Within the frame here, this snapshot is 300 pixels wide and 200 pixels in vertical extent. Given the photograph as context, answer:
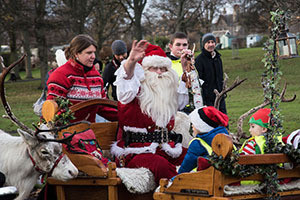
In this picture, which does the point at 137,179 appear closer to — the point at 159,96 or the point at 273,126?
the point at 159,96

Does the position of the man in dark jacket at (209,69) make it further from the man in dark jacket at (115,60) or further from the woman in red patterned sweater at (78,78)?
the woman in red patterned sweater at (78,78)

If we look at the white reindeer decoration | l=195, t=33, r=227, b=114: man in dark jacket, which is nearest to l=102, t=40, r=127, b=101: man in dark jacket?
l=195, t=33, r=227, b=114: man in dark jacket

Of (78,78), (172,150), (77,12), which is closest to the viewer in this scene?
(172,150)

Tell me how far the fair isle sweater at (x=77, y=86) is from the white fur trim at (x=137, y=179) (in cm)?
86

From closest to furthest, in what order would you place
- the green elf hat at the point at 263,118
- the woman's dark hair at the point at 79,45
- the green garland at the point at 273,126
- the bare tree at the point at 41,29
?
1. the green garland at the point at 273,126
2. the green elf hat at the point at 263,118
3. the woman's dark hair at the point at 79,45
4. the bare tree at the point at 41,29

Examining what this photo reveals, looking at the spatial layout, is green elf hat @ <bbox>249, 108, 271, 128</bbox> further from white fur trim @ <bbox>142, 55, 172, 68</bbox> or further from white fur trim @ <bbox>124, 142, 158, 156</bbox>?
white fur trim @ <bbox>142, 55, 172, 68</bbox>

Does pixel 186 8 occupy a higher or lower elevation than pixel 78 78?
higher

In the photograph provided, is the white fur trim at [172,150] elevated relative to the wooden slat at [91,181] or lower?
elevated

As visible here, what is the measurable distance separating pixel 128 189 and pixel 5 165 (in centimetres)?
130

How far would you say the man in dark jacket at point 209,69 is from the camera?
794cm

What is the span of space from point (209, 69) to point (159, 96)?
105 inches

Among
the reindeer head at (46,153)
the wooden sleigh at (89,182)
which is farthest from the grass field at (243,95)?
the reindeer head at (46,153)

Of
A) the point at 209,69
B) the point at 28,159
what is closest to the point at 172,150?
the point at 28,159

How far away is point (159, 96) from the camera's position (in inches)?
217
